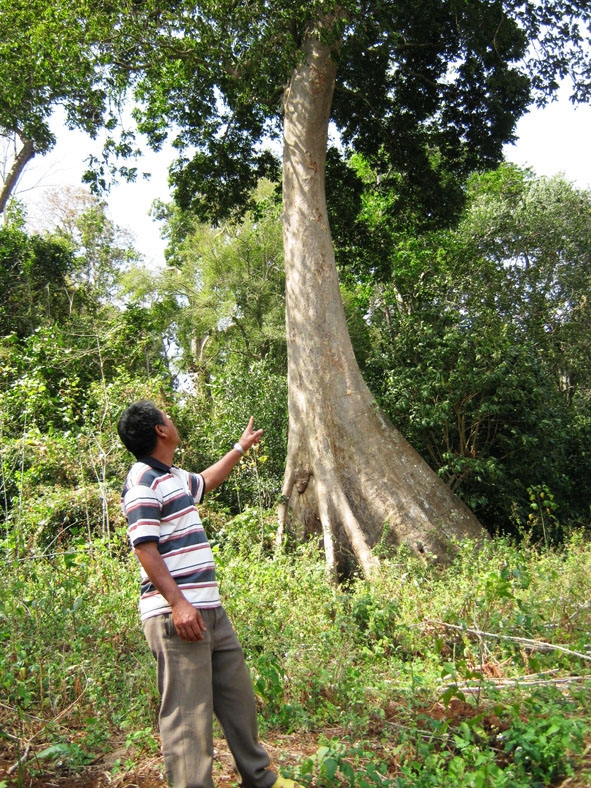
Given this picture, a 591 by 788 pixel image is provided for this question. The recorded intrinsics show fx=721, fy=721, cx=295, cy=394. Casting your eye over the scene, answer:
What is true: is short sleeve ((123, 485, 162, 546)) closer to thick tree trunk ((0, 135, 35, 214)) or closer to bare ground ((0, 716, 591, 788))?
bare ground ((0, 716, 591, 788))

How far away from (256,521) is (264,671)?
459 cm

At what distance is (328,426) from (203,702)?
18.9 feet

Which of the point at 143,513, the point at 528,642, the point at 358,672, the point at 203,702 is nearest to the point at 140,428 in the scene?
the point at 143,513

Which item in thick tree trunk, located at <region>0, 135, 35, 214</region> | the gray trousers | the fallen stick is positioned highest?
thick tree trunk, located at <region>0, 135, 35, 214</region>

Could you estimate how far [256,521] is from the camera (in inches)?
342

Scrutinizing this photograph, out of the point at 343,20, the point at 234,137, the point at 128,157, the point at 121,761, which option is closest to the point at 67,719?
the point at 121,761

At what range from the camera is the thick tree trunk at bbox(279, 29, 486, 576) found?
8086 mm

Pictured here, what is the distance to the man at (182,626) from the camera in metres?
2.89

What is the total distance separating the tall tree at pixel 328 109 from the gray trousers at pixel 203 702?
446cm

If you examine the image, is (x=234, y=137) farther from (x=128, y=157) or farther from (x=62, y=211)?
(x=62, y=211)

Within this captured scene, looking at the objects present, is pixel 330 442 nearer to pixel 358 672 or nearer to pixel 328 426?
pixel 328 426

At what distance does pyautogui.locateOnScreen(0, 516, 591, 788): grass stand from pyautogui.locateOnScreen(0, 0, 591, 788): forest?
0.02m

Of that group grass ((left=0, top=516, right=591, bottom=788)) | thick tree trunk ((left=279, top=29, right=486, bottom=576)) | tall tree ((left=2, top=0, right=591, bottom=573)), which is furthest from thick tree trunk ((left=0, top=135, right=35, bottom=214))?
grass ((left=0, top=516, right=591, bottom=788))

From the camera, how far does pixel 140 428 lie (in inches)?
126
